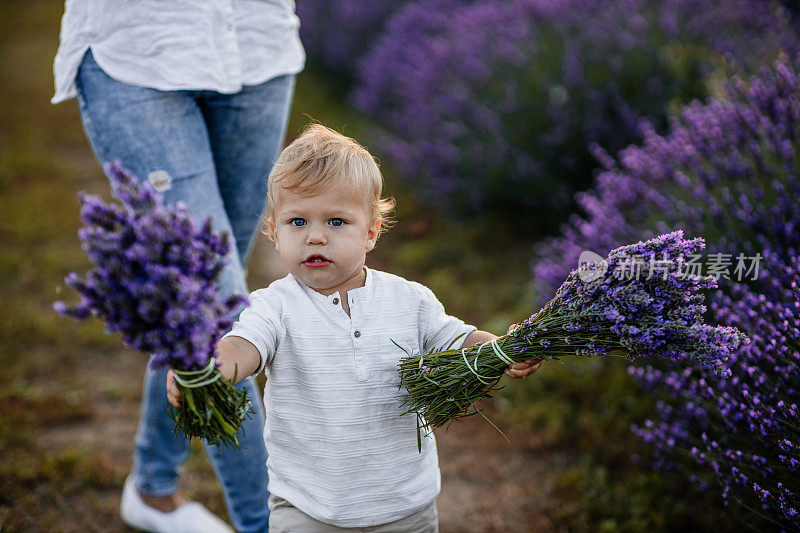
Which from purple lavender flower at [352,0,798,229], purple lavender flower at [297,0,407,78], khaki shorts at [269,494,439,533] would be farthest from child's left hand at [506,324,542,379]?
purple lavender flower at [297,0,407,78]

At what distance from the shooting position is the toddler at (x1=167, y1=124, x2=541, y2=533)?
1.65 m

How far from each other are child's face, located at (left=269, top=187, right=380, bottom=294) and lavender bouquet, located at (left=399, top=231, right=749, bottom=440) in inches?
11.8

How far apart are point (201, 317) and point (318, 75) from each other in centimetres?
796

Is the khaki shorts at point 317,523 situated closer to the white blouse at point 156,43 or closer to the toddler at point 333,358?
the toddler at point 333,358

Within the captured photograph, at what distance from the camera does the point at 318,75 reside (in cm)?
873

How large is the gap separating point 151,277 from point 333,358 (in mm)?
573

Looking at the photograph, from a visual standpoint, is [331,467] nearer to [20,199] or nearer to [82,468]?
[82,468]

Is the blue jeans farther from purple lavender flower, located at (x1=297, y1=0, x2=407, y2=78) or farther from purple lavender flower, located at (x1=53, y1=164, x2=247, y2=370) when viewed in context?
purple lavender flower, located at (x1=297, y1=0, x2=407, y2=78)

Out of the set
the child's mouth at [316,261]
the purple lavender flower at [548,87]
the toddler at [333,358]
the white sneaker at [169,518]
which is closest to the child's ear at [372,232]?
the toddler at [333,358]

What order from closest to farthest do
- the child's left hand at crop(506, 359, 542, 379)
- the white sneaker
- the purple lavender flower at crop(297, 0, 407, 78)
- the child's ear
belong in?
the child's left hand at crop(506, 359, 542, 379)
the child's ear
the white sneaker
the purple lavender flower at crop(297, 0, 407, 78)

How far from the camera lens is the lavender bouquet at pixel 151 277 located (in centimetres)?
118

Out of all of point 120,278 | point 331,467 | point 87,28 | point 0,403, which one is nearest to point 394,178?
point 0,403

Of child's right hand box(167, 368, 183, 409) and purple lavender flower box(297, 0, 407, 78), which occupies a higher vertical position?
child's right hand box(167, 368, 183, 409)

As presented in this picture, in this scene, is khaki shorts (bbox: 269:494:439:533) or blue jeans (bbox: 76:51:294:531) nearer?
khaki shorts (bbox: 269:494:439:533)
